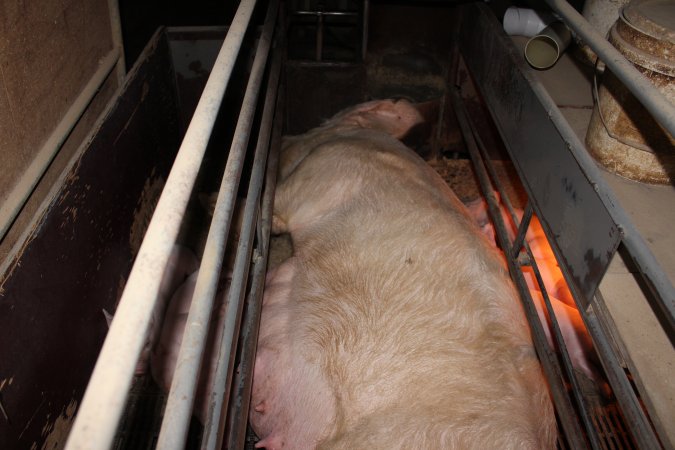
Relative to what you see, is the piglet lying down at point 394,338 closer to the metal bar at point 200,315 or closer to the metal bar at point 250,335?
the metal bar at point 250,335

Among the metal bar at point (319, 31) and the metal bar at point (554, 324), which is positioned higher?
the metal bar at point (319, 31)

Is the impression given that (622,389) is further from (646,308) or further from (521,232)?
(521,232)

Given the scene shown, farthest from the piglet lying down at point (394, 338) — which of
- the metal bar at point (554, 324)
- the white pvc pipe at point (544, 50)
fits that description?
the white pvc pipe at point (544, 50)

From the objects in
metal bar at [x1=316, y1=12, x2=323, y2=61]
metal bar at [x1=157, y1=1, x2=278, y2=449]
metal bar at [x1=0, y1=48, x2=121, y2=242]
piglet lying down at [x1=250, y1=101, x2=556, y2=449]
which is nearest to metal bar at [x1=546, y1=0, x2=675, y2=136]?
piglet lying down at [x1=250, y1=101, x2=556, y2=449]

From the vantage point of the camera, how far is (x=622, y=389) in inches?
47.8

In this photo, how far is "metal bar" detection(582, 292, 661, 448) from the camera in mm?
1144

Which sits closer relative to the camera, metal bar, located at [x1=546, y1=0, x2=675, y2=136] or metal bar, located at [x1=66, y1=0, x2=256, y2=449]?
metal bar, located at [x1=66, y1=0, x2=256, y2=449]

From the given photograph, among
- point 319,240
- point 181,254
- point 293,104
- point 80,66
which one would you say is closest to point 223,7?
point 293,104

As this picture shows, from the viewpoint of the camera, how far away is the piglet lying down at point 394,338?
150cm

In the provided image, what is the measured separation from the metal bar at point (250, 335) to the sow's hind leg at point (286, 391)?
14cm

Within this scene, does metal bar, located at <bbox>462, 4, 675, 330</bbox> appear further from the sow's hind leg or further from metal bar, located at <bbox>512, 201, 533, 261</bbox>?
the sow's hind leg

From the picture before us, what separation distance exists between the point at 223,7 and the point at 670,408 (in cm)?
531

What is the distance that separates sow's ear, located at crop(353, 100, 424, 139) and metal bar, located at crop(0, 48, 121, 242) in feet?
4.65

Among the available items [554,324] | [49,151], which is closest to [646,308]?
[554,324]
